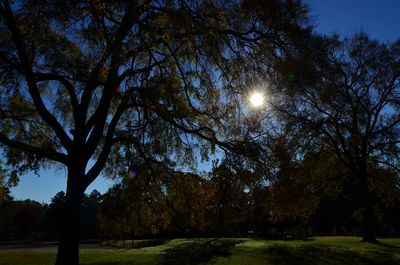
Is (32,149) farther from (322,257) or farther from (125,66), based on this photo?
(322,257)

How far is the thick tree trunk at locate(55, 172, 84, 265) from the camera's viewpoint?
15.7 m

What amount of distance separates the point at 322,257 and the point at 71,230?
1252 centimetres

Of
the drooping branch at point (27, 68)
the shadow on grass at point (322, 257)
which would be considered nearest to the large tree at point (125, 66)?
the drooping branch at point (27, 68)

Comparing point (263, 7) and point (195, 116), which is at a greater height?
point (263, 7)

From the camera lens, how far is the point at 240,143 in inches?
614

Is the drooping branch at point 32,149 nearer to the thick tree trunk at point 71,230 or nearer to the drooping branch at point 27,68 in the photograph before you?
the drooping branch at point 27,68

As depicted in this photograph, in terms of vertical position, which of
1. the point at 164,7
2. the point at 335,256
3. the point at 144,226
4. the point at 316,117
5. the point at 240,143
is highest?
the point at 316,117

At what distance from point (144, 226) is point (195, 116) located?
6.08m

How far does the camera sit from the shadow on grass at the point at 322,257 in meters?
20.8

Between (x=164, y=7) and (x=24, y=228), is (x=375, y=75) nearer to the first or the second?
(x=164, y=7)

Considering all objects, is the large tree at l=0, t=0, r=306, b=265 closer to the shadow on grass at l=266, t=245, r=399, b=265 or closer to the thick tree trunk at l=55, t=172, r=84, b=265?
the thick tree trunk at l=55, t=172, r=84, b=265

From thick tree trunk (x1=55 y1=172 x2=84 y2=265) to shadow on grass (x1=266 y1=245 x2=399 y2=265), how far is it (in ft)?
29.0

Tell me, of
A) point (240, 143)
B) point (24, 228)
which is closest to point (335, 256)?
point (240, 143)

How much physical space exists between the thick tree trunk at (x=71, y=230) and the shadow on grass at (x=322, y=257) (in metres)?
8.84
